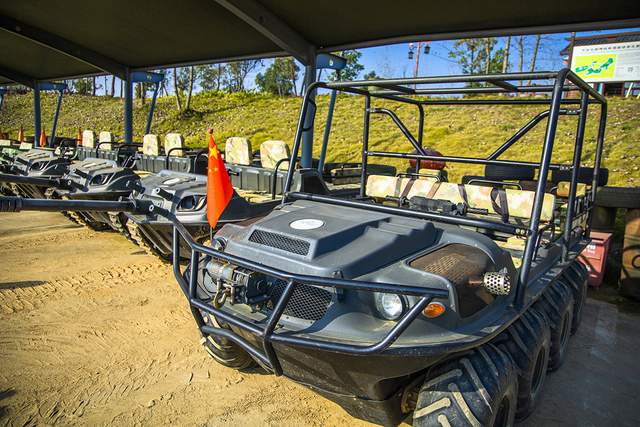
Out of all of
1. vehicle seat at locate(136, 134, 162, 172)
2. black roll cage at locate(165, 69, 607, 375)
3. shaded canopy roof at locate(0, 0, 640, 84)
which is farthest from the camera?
vehicle seat at locate(136, 134, 162, 172)

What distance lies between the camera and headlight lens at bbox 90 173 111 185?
6.25 metres

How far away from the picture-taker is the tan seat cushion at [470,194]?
11.9 feet

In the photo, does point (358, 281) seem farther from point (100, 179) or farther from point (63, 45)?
point (63, 45)

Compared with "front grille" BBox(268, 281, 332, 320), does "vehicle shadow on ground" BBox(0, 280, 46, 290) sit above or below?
below

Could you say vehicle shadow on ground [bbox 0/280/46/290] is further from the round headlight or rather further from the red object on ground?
the red object on ground

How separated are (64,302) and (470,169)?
10.8 meters

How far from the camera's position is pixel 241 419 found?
2.76 meters

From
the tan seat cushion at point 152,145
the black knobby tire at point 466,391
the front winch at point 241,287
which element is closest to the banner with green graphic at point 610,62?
the tan seat cushion at point 152,145

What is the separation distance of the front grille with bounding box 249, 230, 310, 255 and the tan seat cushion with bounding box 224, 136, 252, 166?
13.5ft

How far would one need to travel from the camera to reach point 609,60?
62.0ft

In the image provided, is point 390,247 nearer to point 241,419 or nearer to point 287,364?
point 287,364

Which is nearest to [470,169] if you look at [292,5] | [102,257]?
[292,5]

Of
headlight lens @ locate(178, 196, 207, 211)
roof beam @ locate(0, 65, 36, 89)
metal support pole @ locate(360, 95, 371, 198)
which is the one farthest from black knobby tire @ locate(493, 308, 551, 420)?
roof beam @ locate(0, 65, 36, 89)

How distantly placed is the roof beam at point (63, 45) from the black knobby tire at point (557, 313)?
36.5ft
